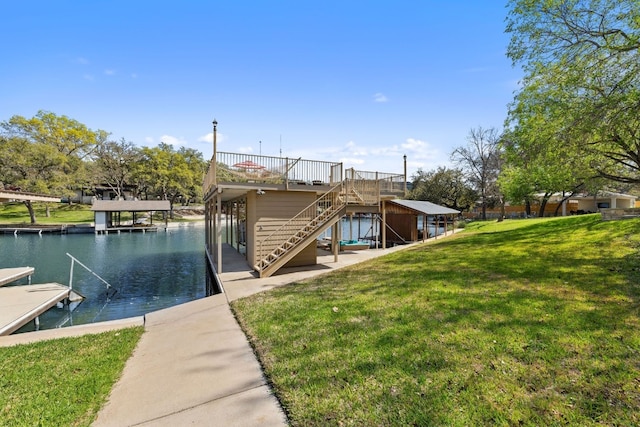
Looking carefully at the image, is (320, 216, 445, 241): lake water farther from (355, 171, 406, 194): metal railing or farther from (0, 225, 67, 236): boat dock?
(0, 225, 67, 236): boat dock

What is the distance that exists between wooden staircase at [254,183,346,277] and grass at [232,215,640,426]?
9.23 ft

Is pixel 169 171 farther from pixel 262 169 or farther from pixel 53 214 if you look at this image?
pixel 262 169

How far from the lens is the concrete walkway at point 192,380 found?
3.01 m

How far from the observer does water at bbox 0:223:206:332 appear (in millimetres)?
9031

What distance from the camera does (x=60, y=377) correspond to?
381 centimetres

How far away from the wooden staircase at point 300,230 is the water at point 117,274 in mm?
2806

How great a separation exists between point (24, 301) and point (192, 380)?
7921 millimetres

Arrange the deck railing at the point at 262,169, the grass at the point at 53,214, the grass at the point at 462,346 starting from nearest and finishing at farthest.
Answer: the grass at the point at 462,346
the deck railing at the point at 262,169
the grass at the point at 53,214

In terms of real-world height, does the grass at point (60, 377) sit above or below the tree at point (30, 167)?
below

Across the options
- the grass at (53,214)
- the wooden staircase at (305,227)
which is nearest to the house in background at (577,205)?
the wooden staircase at (305,227)

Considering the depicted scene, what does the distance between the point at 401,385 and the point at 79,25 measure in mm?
13767

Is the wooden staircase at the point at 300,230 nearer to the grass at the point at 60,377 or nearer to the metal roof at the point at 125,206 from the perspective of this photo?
the grass at the point at 60,377

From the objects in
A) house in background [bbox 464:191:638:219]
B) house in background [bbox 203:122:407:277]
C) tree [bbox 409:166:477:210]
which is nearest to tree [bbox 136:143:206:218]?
tree [bbox 409:166:477:210]

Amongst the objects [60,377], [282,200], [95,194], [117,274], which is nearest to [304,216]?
[282,200]
